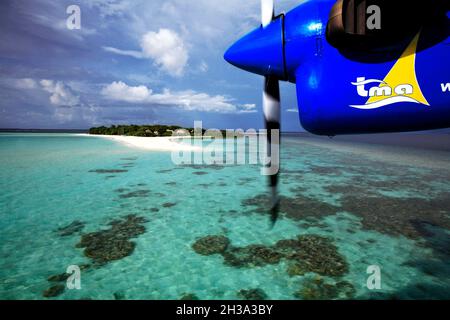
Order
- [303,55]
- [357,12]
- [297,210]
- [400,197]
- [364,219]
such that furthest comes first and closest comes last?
1. [400,197]
2. [297,210]
3. [364,219]
4. [303,55]
5. [357,12]

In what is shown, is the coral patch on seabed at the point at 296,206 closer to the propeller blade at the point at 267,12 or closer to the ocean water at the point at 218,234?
the ocean water at the point at 218,234

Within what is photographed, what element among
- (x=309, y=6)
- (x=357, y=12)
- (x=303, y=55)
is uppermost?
(x=309, y=6)

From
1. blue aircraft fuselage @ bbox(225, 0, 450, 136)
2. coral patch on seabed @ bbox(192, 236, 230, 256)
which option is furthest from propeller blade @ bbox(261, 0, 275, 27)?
coral patch on seabed @ bbox(192, 236, 230, 256)

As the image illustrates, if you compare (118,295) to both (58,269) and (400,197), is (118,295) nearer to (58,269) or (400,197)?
(58,269)

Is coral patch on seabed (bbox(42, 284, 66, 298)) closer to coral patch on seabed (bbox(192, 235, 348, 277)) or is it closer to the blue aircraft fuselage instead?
coral patch on seabed (bbox(192, 235, 348, 277))

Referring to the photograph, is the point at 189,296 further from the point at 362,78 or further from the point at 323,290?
the point at 362,78
